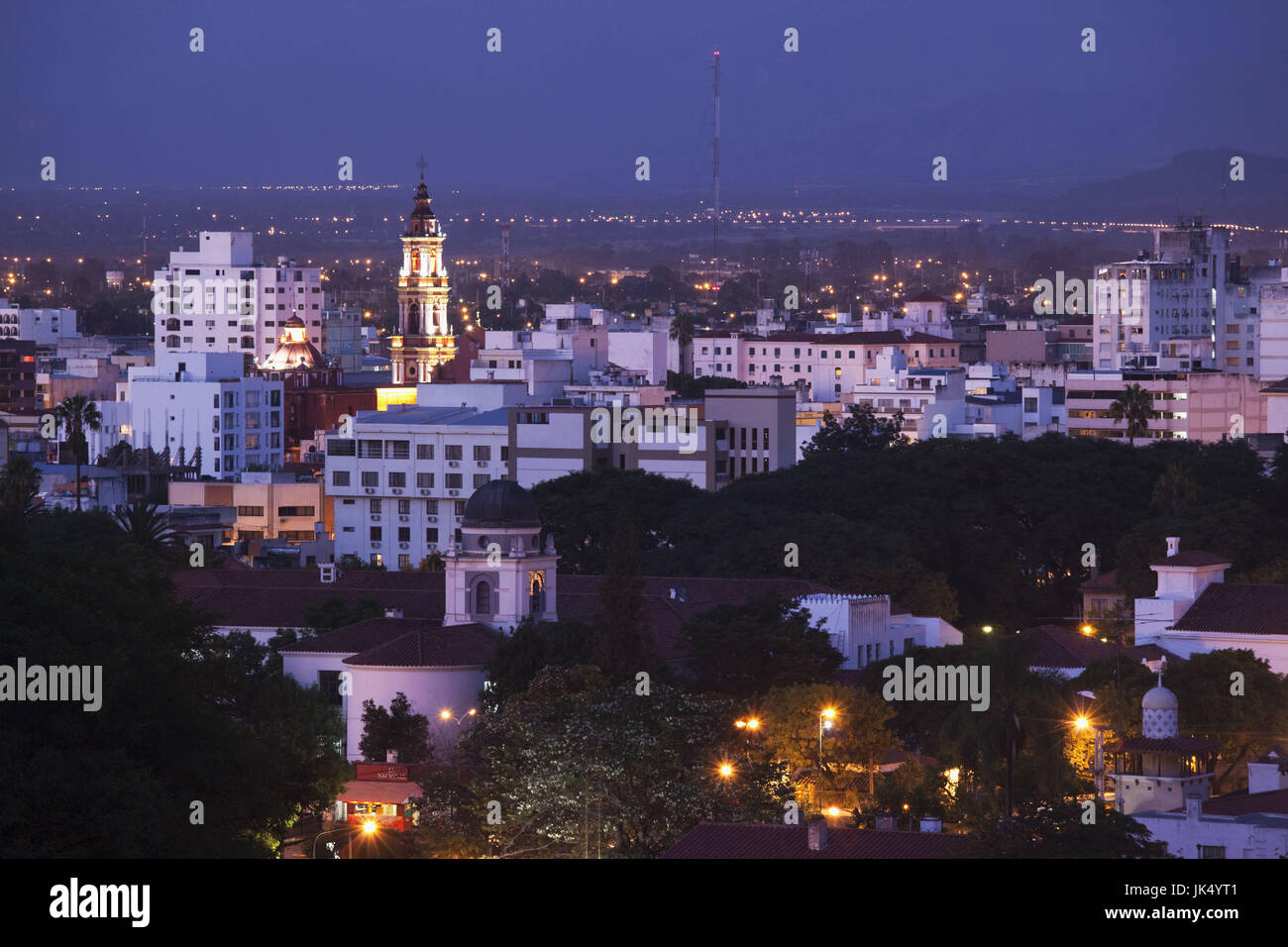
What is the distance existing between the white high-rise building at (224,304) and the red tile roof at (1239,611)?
5465 inches

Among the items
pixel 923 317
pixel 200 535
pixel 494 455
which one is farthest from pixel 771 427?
pixel 923 317

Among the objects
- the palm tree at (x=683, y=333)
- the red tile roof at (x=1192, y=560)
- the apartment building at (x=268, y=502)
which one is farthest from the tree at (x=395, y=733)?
the palm tree at (x=683, y=333)

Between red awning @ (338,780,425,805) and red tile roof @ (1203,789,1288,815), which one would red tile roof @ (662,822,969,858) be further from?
red awning @ (338,780,425,805)

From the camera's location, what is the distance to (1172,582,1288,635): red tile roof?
56.4 m

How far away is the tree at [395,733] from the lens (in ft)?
160

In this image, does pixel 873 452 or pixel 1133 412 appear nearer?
pixel 873 452

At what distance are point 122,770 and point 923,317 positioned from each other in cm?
17011

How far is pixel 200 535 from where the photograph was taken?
298 ft

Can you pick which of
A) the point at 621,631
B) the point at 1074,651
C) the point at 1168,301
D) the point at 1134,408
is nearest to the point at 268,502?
the point at 1134,408

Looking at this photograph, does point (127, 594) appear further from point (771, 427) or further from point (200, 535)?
point (771, 427)

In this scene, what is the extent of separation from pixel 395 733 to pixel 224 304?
146101 millimetres

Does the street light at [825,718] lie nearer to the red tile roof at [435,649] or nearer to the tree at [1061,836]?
the red tile roof at [435,649]

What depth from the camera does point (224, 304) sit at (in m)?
192

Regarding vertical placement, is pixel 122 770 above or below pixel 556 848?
above
